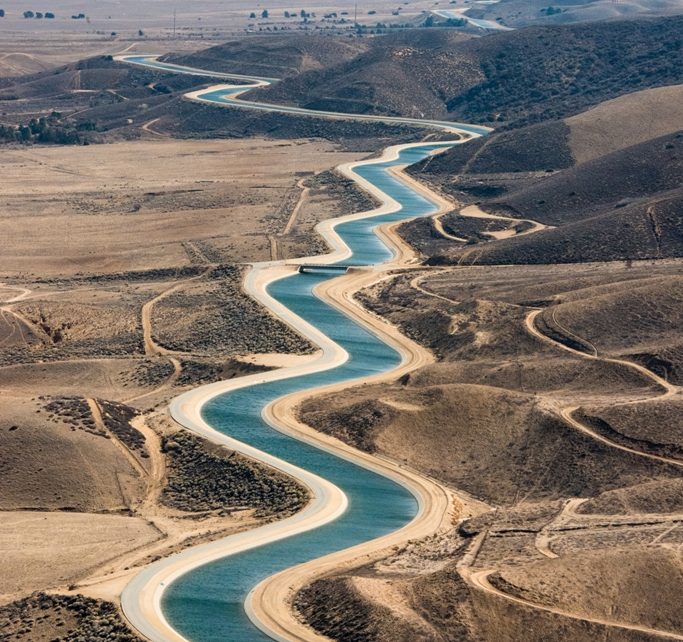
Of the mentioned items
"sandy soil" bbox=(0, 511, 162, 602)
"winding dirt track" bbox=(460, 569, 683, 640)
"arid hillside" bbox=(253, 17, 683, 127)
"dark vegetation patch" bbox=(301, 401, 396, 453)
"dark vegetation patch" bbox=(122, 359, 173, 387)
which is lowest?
"dark vegetation patch" bbox=(122, 359, 173, 387)

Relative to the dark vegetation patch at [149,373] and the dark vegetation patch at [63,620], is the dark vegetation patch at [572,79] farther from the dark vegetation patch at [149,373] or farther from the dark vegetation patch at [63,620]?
the dark vegetation patch at [63,620]

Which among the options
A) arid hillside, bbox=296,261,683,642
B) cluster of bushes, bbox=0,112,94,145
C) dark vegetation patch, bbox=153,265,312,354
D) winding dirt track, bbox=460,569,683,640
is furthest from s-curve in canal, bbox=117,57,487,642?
cluster of bushes, bbox=0,112,94,145

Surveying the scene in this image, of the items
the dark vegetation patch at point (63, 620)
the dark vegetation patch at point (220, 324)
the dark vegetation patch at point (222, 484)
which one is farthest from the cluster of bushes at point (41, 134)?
the dark vegetation patch at point (63, 620)

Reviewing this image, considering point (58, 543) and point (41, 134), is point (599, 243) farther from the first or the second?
point (41, 134)

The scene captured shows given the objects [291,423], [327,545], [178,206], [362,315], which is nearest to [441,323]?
[362,315]

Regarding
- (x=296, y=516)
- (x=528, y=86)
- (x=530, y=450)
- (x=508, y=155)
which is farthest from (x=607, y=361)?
(x=528, y=86)

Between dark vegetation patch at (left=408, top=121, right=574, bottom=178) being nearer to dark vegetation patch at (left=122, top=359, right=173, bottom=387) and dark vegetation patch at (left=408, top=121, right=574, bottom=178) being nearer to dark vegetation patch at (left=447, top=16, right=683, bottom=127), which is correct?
dark vegetation patch at (left=447, top=16, right=683, bottom=127)
